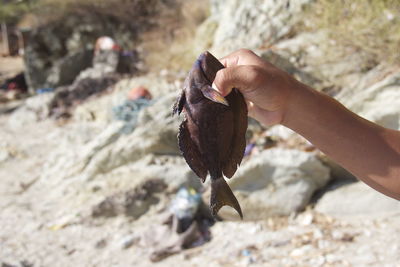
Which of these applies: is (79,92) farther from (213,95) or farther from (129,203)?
(213,95)

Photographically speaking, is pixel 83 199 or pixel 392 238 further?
pixel 83 199

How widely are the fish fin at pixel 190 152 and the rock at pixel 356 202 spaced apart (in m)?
2.55

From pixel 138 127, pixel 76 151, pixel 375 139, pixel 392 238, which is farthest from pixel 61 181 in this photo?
pixel 375 139

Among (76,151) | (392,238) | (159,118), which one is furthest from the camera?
(76,151)

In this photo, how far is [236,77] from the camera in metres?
1.56

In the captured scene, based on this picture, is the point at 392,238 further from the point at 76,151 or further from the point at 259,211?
the point at 76,151

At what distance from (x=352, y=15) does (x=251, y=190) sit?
2.71 metres

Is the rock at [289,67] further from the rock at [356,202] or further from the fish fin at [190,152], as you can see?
the fish fin at [190,152]

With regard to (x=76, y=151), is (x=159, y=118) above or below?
above

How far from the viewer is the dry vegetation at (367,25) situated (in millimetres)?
4977

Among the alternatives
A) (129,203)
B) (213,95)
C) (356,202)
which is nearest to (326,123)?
(213,95)

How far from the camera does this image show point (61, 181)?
562 cm

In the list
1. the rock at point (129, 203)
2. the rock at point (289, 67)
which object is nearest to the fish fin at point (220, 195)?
the rock at point (129, 203)

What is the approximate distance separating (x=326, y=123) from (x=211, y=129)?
439mm
